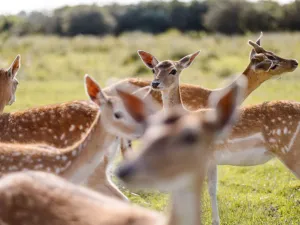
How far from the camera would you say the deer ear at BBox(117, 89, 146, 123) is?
333cm

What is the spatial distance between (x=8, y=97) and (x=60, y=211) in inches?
180

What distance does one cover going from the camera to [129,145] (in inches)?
269

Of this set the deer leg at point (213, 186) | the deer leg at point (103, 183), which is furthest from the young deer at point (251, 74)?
the deer leg at point (103, 183)

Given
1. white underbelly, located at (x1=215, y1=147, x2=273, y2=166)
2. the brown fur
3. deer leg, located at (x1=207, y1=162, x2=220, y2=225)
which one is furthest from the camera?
white underbelly, located at (x1=215, y1=147, x2=273, y2=166)

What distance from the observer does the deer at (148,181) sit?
2809 millimetres

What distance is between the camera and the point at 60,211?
3471mm

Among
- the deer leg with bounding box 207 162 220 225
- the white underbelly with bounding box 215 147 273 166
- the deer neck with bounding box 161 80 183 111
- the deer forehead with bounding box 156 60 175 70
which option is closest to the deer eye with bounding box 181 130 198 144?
the deer leg with bounding box 207 162 220 225

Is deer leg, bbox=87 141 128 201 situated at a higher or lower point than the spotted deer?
lower

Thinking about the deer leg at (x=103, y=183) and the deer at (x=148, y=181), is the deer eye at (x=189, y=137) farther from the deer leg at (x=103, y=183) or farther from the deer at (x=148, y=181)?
the deer leg at (x=103, y=183)

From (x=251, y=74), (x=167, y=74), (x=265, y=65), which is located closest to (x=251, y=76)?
(x=251, y=74)

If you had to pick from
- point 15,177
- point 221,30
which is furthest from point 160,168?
point 221,30

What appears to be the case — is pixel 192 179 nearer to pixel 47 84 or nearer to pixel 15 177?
pixel 15 177

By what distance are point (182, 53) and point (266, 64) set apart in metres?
21.9

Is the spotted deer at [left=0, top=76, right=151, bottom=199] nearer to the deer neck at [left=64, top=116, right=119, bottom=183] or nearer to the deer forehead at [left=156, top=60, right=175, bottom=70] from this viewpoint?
the deer neck at [left=64, top=116, right=119, bottom=183]
